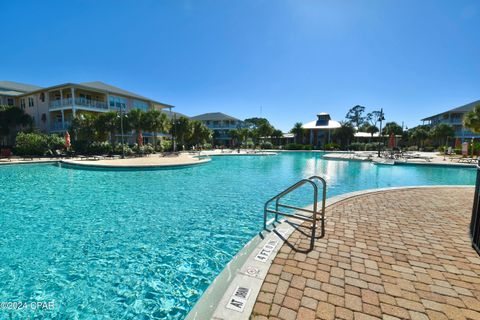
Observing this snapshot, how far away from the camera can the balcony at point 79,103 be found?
2808 centimetres

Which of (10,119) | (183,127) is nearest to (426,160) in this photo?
(183,127)

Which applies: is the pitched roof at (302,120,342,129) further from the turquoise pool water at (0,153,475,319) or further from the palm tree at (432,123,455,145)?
the turquoise pool water at (0,153,475,319)

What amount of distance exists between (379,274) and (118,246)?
5.16m

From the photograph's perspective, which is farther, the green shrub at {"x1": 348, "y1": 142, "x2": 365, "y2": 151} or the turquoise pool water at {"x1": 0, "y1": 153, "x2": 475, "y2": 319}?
the green shrub at {"x1": 348, "y1": 142, "x2": 365, "y2": 151}

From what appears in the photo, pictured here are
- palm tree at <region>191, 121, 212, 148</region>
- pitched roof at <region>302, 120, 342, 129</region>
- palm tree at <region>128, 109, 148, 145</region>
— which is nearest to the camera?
palm tree at <region>128, 109, 148, 145</region>

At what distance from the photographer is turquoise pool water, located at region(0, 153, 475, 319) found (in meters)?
3.44

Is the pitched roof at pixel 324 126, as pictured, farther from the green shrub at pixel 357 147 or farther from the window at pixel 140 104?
the window at pixel 140 104

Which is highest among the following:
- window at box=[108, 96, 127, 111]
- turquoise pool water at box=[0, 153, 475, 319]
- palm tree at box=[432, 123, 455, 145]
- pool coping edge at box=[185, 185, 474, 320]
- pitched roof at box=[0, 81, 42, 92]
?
pitched roof at box=[0, 81, 42, 92]

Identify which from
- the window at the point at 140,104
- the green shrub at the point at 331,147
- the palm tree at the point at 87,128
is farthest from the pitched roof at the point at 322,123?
the palm tree at the point at 87,128

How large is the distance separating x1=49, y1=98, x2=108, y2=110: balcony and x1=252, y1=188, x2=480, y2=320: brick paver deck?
33.8m

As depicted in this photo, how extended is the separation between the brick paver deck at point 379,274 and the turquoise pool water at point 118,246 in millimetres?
1642

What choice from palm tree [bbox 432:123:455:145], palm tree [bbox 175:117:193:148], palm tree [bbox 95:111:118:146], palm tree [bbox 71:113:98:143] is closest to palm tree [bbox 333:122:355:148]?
palm tree [bbox 432:123:455:145]

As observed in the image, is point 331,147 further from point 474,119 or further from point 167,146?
point 167,146

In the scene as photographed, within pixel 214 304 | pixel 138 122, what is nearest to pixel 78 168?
pixel 138 122
